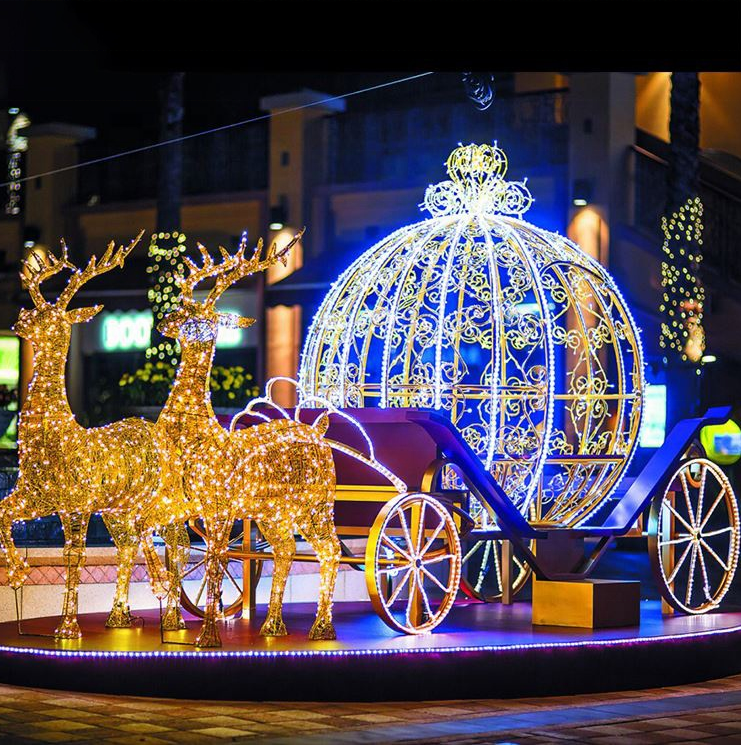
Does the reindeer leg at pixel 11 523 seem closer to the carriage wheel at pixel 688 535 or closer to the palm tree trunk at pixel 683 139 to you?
the carriage wheel at pixel 688 535

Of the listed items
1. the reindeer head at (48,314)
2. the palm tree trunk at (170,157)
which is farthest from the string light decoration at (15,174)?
the reindeer head at (48,314)

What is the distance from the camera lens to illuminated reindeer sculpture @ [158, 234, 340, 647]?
666 cm

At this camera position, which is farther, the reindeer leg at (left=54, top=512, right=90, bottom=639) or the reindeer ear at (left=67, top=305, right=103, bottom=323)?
the reindeer ear at (left=67, top=305, right=103, bottom=323)

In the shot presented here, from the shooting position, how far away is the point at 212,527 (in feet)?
21.8

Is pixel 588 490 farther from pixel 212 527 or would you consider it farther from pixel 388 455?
pixel 212 527

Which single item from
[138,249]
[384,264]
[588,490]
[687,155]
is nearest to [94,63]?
[384,264]

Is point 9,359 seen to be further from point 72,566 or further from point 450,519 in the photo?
point 450,519

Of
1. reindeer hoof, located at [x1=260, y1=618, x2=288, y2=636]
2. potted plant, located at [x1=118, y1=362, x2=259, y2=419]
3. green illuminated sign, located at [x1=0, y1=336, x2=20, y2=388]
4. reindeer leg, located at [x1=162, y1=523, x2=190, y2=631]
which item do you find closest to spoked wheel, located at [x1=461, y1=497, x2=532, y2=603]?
reindeer hoof, located at [x1=260, y1=618, x2=288, y2=636]

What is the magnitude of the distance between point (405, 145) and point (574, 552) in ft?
44.5

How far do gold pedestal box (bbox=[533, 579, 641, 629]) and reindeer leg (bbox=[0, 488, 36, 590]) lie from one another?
256 centimetres

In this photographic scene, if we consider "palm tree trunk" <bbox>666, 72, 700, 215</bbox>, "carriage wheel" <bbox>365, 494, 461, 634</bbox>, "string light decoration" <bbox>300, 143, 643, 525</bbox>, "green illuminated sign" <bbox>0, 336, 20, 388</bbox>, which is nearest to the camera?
"carriage wheel" <bbox>365, 494, 461, 634</bbox>

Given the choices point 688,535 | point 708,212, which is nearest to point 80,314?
point 688,535

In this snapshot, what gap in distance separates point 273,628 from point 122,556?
83cm

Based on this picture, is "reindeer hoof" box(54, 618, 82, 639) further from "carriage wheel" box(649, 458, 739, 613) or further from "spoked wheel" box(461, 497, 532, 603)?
"carriage wheel" box(649, 458, 739, 613)
